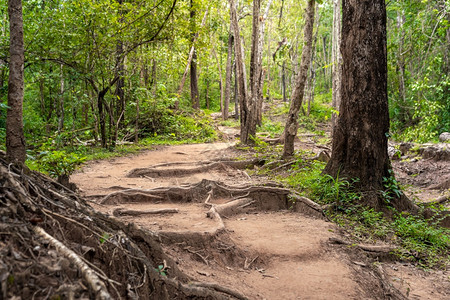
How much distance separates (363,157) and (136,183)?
14.7 feet

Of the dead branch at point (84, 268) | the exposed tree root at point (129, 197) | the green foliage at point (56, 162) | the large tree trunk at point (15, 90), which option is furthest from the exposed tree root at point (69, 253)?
Answer: the exposed tree root at point (129, 197)

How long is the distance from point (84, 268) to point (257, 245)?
3.30m

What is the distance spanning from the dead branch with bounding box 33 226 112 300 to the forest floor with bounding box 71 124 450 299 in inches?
61.3

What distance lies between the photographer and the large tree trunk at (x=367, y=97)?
231 inches

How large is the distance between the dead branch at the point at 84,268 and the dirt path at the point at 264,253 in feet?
6.24

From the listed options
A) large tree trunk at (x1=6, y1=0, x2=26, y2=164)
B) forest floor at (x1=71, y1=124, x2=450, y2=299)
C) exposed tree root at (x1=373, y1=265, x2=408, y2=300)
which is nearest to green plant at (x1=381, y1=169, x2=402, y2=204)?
forest floor at (x1=71, y1=124, x2=450, y2=299)

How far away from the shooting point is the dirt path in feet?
12.3

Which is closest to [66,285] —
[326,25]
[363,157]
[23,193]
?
[23,193]

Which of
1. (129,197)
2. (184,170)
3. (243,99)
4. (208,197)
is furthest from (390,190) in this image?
(243,99)

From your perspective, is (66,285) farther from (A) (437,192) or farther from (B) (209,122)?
(B) (209,122)

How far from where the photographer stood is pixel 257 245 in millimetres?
4734

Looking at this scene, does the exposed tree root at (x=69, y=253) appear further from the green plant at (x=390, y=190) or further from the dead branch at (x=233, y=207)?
the green plant at (x=390, y=190)

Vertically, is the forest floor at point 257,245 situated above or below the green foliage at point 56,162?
below

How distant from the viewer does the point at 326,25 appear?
1553 inches
